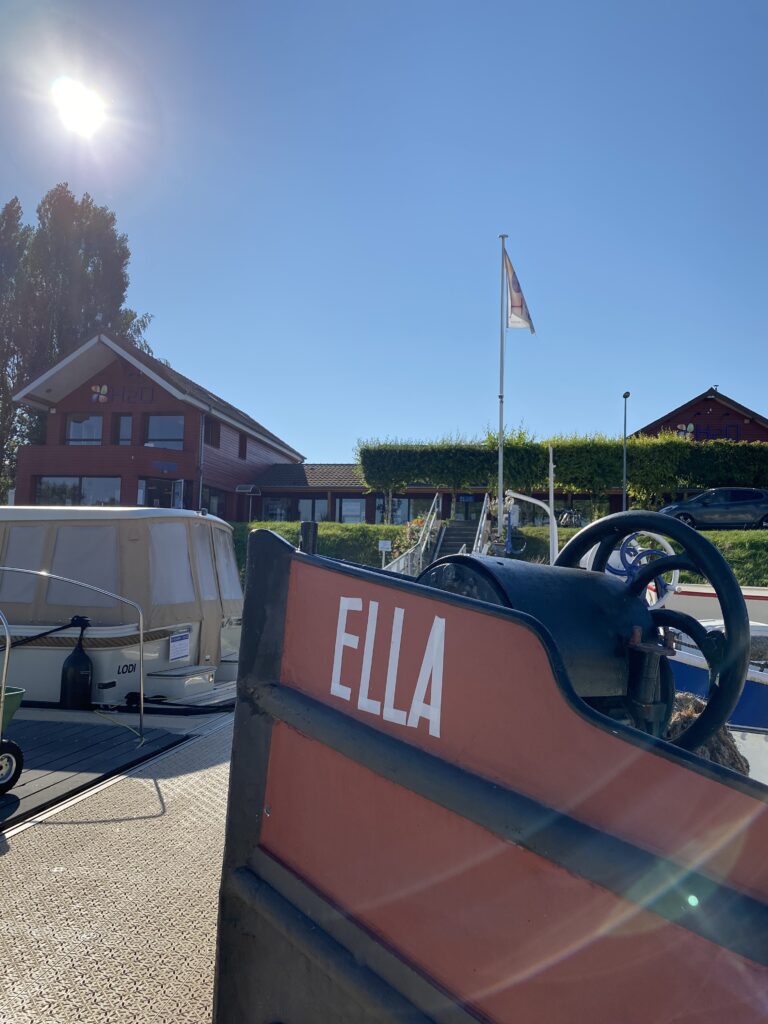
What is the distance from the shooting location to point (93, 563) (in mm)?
7398

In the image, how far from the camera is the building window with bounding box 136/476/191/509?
99.2ft

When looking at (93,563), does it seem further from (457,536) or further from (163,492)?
(163,492)

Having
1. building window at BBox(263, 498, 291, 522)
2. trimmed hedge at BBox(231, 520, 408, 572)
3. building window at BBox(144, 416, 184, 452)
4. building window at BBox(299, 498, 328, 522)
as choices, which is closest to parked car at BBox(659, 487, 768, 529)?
trimmed hedge at BBox(231, 520, 408, 572)

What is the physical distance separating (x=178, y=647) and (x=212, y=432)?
2586 centimetres

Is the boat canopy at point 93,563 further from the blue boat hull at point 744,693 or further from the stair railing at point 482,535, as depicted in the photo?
the stair railing at point 482,535

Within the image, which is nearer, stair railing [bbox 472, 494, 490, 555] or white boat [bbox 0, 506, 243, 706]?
white boat [bbox 0, 506, 243, 706]

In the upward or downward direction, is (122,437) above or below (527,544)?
above

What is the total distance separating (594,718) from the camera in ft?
4.72

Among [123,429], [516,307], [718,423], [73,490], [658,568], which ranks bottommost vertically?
[658,568]

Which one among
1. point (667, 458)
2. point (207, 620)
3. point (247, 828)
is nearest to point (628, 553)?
point (207, 620)

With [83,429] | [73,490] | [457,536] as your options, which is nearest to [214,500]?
[73,490]

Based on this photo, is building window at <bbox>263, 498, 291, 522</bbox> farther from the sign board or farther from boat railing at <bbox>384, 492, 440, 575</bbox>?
the sign board

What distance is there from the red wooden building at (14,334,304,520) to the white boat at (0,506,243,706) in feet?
74.8

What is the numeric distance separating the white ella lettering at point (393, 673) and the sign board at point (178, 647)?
6.01 m
